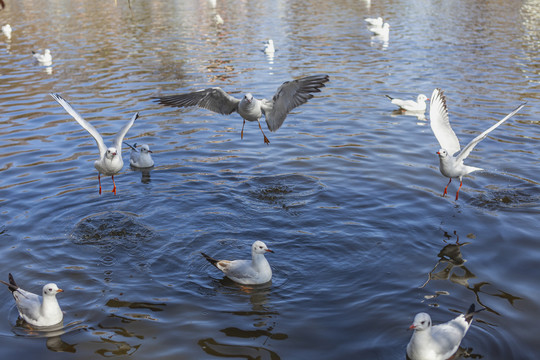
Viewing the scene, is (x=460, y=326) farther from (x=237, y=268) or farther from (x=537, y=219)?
(x=537, y=219)

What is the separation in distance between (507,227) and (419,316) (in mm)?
4261

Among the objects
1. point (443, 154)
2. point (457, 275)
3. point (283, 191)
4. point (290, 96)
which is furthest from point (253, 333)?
point (290, 96)

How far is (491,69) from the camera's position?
2180 centimetres

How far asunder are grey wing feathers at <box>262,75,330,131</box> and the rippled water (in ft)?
4.34

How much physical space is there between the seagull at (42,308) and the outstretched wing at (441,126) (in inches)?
314

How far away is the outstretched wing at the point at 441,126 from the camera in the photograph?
11.5m

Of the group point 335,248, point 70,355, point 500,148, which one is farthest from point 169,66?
point 70,355

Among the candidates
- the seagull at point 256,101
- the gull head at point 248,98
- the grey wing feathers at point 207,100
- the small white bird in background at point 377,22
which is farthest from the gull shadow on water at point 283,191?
the small white bird in background at point 377,22

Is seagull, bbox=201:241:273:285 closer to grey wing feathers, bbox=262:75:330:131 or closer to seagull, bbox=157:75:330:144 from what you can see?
grey wing feathers, bbox=262:75:330:131

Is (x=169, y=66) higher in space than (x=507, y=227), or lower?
higher

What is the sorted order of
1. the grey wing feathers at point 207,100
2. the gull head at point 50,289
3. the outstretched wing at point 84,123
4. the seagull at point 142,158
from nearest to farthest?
the gull head at point 50,289 < the outstretched wing at point 84,123 < the grey wing feathers at point 207,100 < the seagull at point 142,158

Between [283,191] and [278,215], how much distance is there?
124 centimetres

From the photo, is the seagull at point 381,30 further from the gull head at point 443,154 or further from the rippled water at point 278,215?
the gull head at point 443,154

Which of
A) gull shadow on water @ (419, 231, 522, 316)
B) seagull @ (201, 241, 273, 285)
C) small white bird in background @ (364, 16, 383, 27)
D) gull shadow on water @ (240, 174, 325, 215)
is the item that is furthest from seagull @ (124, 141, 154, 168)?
small white bird in background @ (364, 16, 383, 27)
